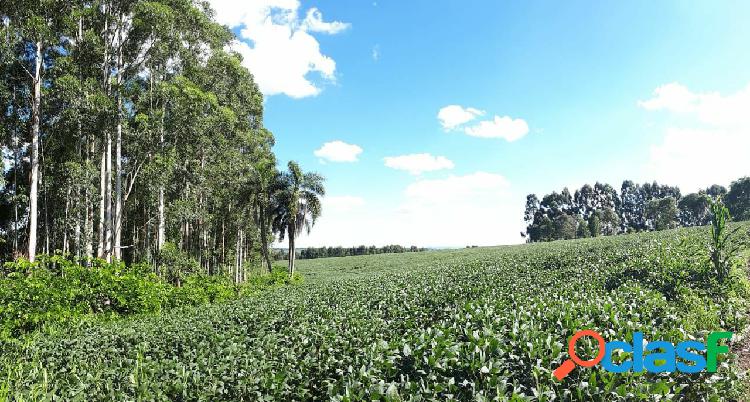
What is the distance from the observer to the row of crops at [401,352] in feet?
14.5

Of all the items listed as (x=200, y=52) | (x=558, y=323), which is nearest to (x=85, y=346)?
(x=558, y=323)

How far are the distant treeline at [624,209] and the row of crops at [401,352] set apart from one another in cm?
7444

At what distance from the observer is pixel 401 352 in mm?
5980

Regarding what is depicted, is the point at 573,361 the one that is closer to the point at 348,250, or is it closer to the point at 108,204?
the point at 108,204

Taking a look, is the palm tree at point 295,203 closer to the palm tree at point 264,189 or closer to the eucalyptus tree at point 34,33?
the palm tree at point 264,189

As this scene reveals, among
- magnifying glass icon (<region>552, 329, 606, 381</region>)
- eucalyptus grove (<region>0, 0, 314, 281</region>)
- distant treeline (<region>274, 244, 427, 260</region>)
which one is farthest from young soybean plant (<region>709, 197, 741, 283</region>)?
distant treeline (<region>274, 244, 427, 260</region>)

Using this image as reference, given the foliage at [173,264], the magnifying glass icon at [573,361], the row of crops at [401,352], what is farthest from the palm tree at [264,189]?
the magnifying glass icon at [573,361]

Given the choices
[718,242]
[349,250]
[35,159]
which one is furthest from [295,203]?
[349,250]

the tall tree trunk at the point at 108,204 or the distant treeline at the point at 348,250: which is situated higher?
the tall tree trunk at the point at 108,204

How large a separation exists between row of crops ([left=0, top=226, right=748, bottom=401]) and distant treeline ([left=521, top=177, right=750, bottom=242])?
7444cm

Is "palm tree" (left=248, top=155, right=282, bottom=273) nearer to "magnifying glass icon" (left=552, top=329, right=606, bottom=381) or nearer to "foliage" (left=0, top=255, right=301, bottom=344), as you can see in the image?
"foliage" (left=0, top=255, right=301, bottom=344)

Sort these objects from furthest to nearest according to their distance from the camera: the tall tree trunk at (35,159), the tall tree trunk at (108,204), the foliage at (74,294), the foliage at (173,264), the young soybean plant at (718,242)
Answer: the foliage at (173,264)
the tall tree trunk at (108,204)
the tall tree trunk at (35,159)
the foliage at (74,294)
the young soybean plant at (718,242)

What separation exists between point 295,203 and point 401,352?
25.6m

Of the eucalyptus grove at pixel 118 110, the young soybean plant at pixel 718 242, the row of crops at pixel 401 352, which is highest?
the eucalyptus grove at pixel 118 110
